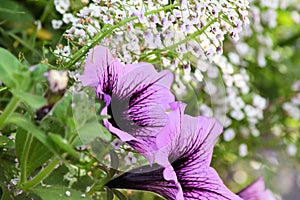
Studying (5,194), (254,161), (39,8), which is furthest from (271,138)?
(5,194)

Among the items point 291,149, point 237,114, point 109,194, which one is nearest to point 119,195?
point 109,194

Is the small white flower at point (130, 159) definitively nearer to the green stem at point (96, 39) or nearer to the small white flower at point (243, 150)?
the green stem at point (96, 39)

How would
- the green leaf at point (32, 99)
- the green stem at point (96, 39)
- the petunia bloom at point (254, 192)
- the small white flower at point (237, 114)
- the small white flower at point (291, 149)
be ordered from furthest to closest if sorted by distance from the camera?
1. the small white flower at point (291, 149)
2. the small white flower at point (237, 114)
3. the petunia bloom at point (254, 192)
4. the green stem at point (96, 39)
5. the green leaf at point (32, 99)

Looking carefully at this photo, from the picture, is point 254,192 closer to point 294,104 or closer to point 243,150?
point 243,150

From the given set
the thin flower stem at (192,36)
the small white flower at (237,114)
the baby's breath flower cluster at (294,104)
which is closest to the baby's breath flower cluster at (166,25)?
the thin flower stem at (192,36)

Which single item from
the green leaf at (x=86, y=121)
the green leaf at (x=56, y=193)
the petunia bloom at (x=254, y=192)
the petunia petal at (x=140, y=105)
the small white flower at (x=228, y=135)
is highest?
the green leaf at (x=86, y=121)

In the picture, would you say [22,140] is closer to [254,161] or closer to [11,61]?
[11,61]

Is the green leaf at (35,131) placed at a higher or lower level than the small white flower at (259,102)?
higher

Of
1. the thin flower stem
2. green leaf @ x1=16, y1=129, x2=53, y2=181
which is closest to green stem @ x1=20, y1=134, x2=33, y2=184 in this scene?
green leaf @ x1=16, y1=129, x2=53, y2=181
